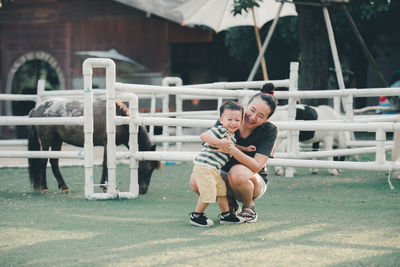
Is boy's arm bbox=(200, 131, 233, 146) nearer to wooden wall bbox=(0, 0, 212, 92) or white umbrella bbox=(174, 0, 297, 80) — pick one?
white umbrella bbox=(174, 0, 297, 80)

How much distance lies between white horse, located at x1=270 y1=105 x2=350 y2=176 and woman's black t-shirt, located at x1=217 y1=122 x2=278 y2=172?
363 centimetres

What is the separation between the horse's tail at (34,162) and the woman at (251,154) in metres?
2.62

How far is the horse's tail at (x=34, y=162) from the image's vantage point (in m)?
6.34

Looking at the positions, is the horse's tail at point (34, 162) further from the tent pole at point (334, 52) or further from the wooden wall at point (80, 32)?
the wooden wall at point (80, 32)

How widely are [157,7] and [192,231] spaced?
1330cm

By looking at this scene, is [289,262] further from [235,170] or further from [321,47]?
[321,47]

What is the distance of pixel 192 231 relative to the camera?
12.9 feet

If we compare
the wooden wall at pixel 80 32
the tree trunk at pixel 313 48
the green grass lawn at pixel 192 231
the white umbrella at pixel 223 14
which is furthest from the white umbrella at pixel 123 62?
the green grass lawn at pixel 192 231

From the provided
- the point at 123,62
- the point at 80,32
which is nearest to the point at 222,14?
the point at 123,62

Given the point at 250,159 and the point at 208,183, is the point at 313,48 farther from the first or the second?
the point at 208,183

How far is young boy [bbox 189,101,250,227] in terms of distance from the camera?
4004 mm

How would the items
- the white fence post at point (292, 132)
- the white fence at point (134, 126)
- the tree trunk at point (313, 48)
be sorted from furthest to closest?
the tree trunk at point (313, 48) → the white fence post at point (292, 132) → the white fence at point (134, 126)

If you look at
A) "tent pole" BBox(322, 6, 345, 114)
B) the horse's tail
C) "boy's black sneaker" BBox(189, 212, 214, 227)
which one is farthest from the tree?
"boy's black sneaker" BBox(189, 212, 214, 227)

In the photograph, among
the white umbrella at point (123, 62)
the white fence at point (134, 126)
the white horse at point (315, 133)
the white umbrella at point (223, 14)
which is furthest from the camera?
the white umbrella at point (123, 62)
